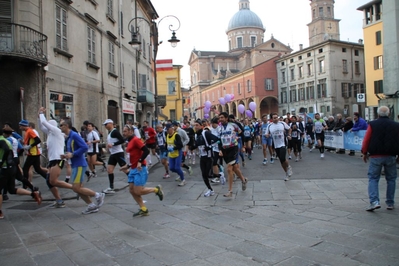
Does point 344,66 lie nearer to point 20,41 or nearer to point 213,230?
point 20,41

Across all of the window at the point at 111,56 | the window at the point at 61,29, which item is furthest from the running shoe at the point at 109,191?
the window at the point at 111,56

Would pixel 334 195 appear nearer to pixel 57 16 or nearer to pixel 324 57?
pixel 57 16

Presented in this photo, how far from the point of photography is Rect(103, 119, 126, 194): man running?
858cm

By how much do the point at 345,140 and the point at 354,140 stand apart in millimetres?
792

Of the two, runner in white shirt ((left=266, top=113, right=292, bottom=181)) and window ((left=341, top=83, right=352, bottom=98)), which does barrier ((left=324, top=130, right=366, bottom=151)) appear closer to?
runner in white shirt ((left=266, top=113, right=292, bottom=181))

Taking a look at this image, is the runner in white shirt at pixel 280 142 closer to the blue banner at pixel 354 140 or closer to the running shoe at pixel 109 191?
the running shoe at pixel 109 191

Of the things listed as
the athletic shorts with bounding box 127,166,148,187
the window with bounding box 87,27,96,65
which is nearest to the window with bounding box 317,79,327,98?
the window with bounding box 87,27,96,65

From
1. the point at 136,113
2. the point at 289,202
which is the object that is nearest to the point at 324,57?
the point at 136,113

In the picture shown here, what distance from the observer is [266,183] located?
935 centimetres

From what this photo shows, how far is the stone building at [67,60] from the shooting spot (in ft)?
37.4

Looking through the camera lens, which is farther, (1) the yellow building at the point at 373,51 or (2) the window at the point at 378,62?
(2) the window at the point at 378,62

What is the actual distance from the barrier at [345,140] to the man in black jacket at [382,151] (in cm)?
909

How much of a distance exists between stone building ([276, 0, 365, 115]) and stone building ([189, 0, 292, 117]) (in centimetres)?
631

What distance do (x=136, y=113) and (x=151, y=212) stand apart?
65.7 feet
